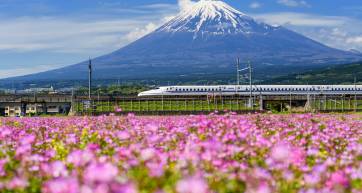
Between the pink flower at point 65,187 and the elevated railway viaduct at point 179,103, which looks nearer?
the pink flower at point 65,187

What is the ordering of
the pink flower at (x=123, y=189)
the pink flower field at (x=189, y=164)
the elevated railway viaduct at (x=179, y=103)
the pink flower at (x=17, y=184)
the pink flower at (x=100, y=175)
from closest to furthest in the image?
1. the pink flower at (x=123, y=189)
2. the pink flower at (x=100, y=175)
3. the pink flower field at (x=189, y=164)
4. the pink flower at (x=17, y=184)
5. the elevated railway viaduct at (x=179, y=103)

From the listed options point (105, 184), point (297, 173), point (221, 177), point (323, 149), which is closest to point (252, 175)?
point (221, 177)

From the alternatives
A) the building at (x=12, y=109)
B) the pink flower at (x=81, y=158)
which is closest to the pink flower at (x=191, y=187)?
the pink flower at (x=81, y=158)

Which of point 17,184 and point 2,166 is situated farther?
point 2,166

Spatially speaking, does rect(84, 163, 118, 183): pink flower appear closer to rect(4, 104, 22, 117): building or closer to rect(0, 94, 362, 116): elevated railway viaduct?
rect(0, 94, 362, 116): elevated railway viaduct

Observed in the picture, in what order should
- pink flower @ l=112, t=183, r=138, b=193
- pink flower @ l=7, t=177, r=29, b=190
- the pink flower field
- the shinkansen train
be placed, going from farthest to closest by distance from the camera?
the shinkansen train
pink flower @ l=7, t=177, r=29, b=190
the pink flower field
pink flower @ l=112, t=183, r=138, b=193

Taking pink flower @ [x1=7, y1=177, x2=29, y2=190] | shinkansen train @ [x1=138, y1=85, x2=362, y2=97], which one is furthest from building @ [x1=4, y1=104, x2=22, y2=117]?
pink flower @ [x1=7, y1=177, x2=29, y2=190]

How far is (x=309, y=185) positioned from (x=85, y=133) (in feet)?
11.6

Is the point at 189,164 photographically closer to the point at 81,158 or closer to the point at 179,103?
the point at 81,158

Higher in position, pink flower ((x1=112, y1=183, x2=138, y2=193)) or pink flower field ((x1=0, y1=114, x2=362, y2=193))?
pink flower ((x1=112, y1=183, x2=138, y2=193))

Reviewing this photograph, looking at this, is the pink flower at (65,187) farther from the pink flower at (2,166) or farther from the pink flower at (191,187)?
the pink flower at (2,166)

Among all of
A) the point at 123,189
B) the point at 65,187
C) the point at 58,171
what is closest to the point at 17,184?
the point at 58,171

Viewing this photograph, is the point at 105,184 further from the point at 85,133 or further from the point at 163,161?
the point at 85,133

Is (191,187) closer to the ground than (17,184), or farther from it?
farther from it
